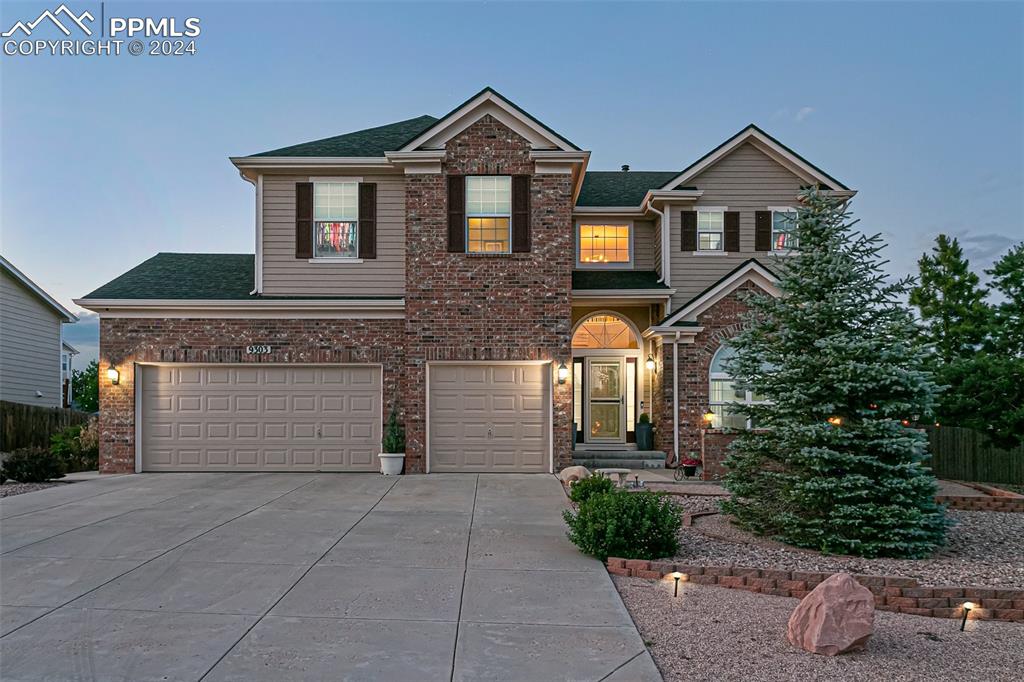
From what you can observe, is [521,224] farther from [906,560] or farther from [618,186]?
[906,560]

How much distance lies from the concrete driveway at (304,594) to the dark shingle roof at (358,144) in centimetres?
797

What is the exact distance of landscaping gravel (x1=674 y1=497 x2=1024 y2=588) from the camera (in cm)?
711

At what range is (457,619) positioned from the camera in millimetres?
5648

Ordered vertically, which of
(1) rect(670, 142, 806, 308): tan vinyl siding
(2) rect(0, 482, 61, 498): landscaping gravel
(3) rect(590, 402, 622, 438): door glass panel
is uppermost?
(1) rect(670, 142, 806, 308): tan vinyl siding

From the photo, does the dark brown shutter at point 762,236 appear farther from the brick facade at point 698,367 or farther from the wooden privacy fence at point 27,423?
the wooden privacy fence at point 27,423

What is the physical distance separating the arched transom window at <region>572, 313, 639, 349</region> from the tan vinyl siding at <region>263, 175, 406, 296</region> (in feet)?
15.6

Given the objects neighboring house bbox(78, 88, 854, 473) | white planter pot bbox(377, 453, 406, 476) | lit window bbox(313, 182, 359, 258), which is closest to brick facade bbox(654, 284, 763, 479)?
neighboring house bbox(78, 88, 854, 473)

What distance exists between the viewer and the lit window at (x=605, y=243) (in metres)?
17.8

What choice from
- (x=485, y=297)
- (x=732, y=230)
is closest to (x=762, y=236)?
(x=732, y=230)

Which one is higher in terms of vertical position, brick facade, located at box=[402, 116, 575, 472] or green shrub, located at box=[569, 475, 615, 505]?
brick facade, located at box=[402, 116, 575, 472]

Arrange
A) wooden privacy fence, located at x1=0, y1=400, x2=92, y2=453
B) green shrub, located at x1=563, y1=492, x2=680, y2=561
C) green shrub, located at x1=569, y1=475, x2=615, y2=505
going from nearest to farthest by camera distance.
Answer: green shrub, located at x1=563, y1=492, x2=680, y2=561 < green shrub, located at x1=569, y1=475, x2=615, y2=505 < wooden privacy fence, located at x1=0, y1=400, x2=92, y2=453

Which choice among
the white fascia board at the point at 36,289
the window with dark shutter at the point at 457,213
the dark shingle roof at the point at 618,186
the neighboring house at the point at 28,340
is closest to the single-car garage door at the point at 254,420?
the window with dark shutter at the point at 457,213

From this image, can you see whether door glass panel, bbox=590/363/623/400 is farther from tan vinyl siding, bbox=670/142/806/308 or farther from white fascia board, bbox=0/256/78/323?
white fascia board, bbox=0/256/78/323

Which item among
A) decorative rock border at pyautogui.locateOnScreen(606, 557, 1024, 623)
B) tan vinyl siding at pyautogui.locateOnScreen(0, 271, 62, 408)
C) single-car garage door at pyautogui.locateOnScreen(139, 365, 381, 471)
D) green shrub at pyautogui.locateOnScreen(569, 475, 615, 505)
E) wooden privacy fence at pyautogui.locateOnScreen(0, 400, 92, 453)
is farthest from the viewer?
tan vinyl siding at pyautogui.locateOnScreen(0, 271, 62, 408)
